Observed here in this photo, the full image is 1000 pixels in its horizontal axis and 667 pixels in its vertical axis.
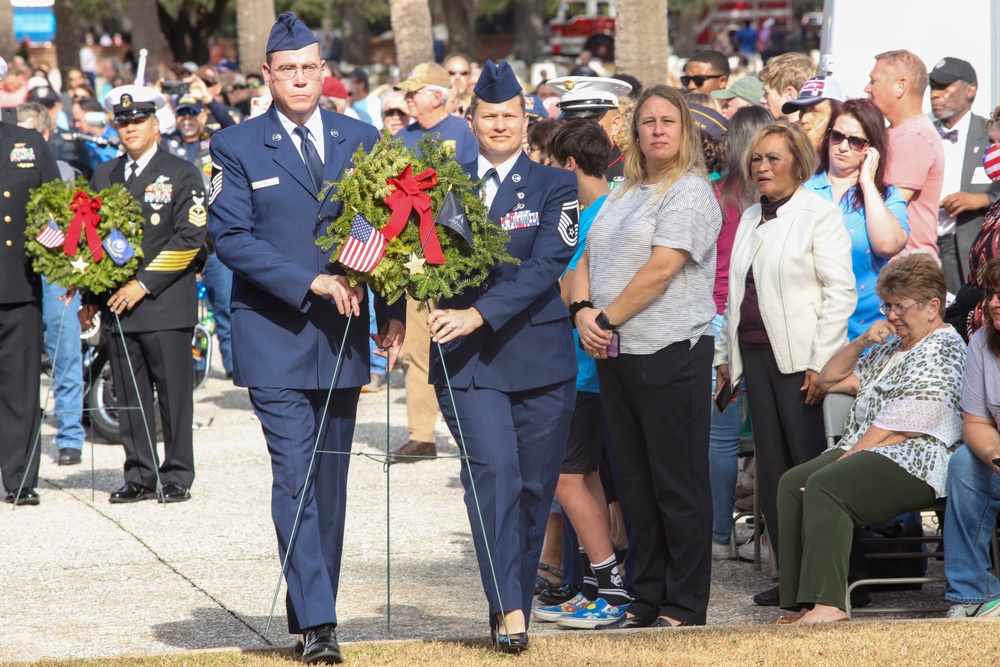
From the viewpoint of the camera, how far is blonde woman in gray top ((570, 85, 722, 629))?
5270mm

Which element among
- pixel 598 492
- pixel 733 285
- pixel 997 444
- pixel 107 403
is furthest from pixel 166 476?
pixel 997 444

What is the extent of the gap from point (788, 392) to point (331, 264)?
212 cm

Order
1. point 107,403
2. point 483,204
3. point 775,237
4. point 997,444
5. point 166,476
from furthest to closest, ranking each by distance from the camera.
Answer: point 107,403 → point 166,476 → point 775,237 → point 997,444 → point 483,204

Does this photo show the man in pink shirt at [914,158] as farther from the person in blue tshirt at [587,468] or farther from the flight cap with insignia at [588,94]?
the person in blue tshirt at [587,468]

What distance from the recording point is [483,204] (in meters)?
4.82

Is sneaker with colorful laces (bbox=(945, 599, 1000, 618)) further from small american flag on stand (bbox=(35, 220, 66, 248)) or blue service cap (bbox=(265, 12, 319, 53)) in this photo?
small american flag on stand (bbox=(35, 220, 66, 248))

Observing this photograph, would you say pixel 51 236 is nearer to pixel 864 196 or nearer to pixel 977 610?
pixel 864 196

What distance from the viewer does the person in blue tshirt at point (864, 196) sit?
6.23 meters

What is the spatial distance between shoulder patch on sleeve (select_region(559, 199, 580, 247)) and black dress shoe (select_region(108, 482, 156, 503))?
162 inches

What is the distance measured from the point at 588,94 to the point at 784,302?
2.48 meters

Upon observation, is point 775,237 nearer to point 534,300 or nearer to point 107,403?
point 534,300

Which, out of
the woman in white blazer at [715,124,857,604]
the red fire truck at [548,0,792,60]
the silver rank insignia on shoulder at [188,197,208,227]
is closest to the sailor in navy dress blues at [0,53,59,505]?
the silver rank insignia on shoulder at [188,197,208,227]

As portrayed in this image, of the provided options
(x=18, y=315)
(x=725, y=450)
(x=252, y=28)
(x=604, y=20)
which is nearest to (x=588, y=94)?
(x=725, y=450)

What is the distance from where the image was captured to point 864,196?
6270 millimetres
